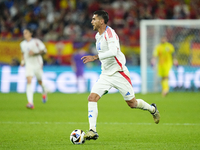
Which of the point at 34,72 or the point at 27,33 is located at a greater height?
the point at 27,33

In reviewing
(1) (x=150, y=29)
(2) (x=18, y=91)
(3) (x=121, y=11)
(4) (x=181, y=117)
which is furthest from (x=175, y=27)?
(4) (x=181, y=117)

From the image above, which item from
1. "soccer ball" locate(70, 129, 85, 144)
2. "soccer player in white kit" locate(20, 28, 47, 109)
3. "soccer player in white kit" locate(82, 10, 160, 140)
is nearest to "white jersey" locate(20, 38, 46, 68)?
"soccer player in white kit" locate(20, 28, 47, 109)

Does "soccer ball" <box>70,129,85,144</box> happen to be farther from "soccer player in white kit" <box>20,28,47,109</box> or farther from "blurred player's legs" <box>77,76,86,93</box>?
"blurred player's legs" <box>77,76,86,93</box>

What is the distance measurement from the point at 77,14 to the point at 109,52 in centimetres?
1630

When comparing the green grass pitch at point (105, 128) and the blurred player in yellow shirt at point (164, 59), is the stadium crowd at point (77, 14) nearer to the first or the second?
the blurred player in yellow shirt at point (164, 59)

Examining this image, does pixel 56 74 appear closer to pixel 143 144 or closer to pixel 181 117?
pixel 181 117

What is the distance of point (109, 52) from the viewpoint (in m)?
6.46

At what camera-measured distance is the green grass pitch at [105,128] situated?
20.1ft

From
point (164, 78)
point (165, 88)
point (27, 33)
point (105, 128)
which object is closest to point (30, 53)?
point (27, 33)

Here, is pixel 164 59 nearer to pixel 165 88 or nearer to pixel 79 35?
pixel 165 88

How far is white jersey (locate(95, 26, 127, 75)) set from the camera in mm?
6488

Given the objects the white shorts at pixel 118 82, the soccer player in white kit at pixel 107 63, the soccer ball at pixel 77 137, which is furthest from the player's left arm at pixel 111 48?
the soccer ball at pixel 77 137

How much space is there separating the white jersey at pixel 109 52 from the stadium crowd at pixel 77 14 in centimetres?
1355

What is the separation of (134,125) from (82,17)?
14195mm
